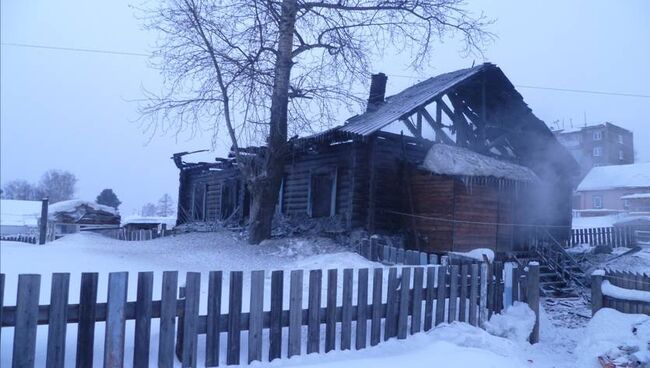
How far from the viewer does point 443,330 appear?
5.77 metres

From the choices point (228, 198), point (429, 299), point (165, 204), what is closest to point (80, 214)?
point (228, 198)

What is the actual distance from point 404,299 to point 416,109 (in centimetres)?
A: 938

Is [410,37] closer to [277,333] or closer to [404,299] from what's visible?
[404,299]

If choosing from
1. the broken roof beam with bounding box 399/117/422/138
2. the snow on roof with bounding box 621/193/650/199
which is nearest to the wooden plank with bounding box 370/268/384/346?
the broken roof beam with bounding box 399/117/422/138

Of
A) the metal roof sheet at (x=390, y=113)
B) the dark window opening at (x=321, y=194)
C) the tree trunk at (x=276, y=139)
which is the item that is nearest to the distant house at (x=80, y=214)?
the dark window opening at (x=321, y=194)

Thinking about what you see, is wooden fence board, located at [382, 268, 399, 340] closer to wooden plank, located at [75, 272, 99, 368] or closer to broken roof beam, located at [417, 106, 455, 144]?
wooden plank, located at [75, 272, 99, 368]

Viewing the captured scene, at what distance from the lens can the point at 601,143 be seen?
29.5m

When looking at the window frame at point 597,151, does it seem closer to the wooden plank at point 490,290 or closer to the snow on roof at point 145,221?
the wooden plank at point 490,290

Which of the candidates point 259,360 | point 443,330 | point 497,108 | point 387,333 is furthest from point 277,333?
point 497,108

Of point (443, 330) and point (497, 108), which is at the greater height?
point (497, 108)

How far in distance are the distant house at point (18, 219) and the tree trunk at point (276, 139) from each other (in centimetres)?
1892

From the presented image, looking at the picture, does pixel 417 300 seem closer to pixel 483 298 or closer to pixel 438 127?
pixel 483 298

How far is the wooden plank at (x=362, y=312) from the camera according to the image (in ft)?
17.2

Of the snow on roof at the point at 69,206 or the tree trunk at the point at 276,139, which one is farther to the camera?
the snow on roof at the point at 69,206
